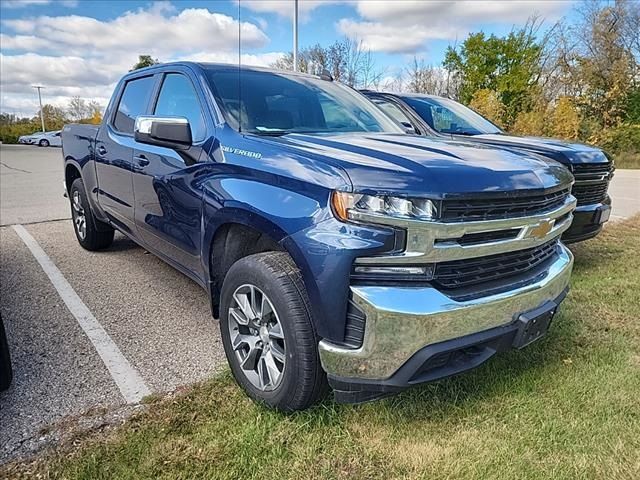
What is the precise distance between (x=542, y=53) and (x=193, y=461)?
90.9ft

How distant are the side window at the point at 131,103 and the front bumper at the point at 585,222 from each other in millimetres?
3918

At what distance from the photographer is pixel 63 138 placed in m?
5.62

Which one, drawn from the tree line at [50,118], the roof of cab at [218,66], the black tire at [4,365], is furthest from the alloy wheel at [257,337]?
the tree line at [50,118]

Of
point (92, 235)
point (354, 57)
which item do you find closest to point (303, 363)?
point (92, 235)

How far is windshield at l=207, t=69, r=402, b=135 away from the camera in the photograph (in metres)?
3.02

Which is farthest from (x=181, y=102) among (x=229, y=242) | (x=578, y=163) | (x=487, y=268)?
(x=578, y=163)

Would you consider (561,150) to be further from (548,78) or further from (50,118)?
(50,118)

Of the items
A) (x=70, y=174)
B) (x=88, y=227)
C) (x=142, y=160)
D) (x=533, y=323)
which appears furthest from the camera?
(x=70, y=174)

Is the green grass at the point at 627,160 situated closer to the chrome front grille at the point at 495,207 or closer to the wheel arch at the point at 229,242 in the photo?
the chrome front grille at the point at 495,207

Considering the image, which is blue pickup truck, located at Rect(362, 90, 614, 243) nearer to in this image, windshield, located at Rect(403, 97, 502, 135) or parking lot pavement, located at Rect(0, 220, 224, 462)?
windshield, located at Rect(403, 97, 502, 135)

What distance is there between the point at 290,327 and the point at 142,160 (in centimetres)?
209

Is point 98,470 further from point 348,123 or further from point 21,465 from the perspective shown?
point 348,123

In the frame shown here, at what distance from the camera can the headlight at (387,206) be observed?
2.01 metres

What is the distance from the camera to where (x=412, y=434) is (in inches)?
94.6
